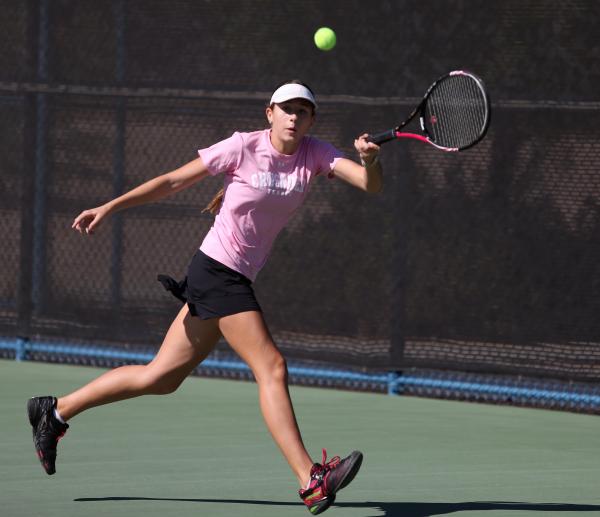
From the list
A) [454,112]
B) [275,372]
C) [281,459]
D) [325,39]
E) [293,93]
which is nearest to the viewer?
[275,372]

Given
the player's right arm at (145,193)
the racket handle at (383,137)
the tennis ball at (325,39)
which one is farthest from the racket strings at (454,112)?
the tennis ball at (325,39)

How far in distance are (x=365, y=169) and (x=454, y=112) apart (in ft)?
2.11

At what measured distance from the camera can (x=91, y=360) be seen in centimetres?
A: 980

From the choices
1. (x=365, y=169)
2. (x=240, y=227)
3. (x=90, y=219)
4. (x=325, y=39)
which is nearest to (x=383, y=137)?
(x=365, y=169)

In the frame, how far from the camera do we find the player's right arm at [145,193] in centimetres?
543

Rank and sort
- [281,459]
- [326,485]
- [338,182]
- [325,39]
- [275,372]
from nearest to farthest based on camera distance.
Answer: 1. [326,485]
2. [275,372]
3. [281,459]
4. [325,39]
5. [338,182]

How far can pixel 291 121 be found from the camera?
554 cm

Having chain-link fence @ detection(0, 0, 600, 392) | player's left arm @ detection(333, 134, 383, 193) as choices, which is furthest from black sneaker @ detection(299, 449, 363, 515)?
chain-link fence @ detection(0, 0, 600, 392)

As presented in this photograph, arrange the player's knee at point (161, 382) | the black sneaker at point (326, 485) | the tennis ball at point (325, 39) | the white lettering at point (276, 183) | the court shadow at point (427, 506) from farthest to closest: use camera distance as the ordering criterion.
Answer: the tennis ball at point (325, 39) → the player's knee at point (161, 382) → the white lettering at point (276, 183) → the court shadow at point (427, 506) → the black sneaker at point (326, 485)

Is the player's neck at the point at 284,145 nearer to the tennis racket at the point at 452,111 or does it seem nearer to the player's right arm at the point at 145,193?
the player's right arm at the point at 145,193

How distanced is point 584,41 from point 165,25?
2.65m

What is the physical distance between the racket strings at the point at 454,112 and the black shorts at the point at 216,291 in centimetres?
97

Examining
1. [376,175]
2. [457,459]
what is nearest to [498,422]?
[457,459]

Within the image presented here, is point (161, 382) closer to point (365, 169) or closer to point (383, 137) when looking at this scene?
point (365, 169)
